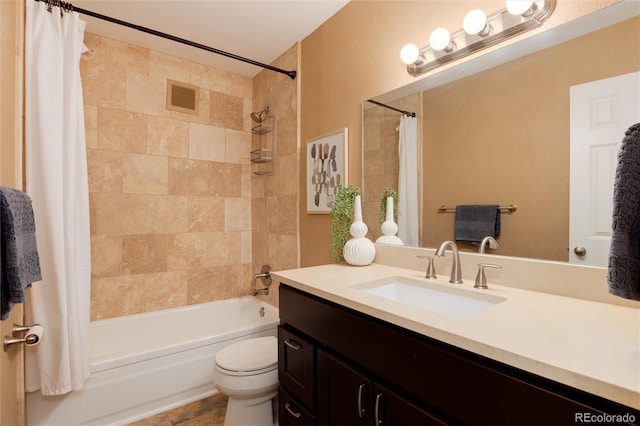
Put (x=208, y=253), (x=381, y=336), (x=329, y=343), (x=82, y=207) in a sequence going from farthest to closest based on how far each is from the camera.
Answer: (x=208, y=253) < (x=82, y=207) < (x=329, y=343) < (x=381, y=336)

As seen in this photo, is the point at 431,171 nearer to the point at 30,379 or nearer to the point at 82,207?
the point at 82,207

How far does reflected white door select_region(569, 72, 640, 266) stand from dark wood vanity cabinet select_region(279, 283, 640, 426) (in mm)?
628

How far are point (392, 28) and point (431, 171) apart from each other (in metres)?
0.83

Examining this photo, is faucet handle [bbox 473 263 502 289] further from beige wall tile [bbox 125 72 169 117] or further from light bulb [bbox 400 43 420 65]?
beige wall tile [bbox 125 72 169 117]

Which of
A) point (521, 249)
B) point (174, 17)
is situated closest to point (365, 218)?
point (521, 249)

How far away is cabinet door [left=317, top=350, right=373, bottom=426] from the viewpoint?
923 mm

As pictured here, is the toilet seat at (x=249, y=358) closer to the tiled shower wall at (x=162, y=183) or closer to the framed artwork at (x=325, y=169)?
the framed artwork at (x=325, y=169)

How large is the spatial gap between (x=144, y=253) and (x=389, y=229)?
198 cm

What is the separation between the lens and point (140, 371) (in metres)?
1.79

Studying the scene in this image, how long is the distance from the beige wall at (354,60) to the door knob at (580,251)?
2.58 feet

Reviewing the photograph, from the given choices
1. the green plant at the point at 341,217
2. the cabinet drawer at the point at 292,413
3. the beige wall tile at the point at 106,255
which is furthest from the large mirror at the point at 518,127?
the beige wall tile at the point at 106,255

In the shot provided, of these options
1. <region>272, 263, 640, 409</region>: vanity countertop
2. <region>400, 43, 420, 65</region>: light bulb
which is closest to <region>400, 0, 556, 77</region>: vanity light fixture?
<region>400, 43, 420, 65</region>: light bulb

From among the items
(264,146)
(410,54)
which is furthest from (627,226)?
(264,146)

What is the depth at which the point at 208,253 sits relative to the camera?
2.73 m
